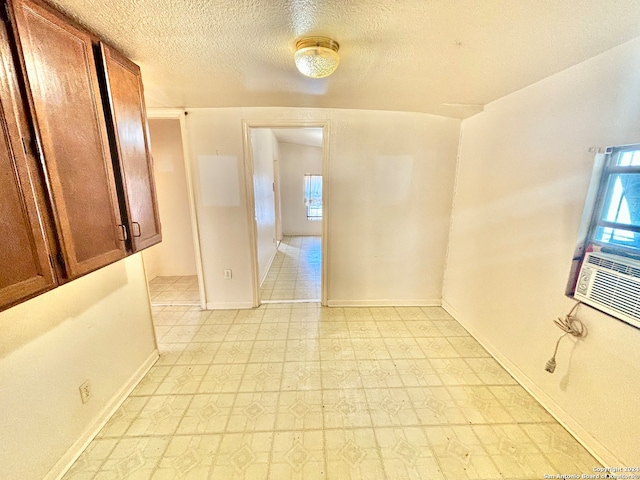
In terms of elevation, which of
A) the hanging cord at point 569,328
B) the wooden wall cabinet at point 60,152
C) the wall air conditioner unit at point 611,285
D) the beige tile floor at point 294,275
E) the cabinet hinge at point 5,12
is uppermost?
the cabinet hinge at point 5,12

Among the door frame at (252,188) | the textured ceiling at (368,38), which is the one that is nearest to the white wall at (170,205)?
the door frame at (252,188)

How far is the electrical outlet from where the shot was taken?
1.40 metres

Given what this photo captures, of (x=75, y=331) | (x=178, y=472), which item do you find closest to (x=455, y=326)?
(x=178, y=472)

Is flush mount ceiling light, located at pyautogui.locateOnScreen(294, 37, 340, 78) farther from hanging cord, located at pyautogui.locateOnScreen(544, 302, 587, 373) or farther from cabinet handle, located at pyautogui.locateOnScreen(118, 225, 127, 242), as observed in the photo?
hanging cord, located at pyautogui.locateOnScreen(544, 302, 587, 373)

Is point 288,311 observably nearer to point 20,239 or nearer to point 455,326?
point 455,326

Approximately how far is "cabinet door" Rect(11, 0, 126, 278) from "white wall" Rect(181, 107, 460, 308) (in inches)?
53.9

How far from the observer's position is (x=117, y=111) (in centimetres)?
131

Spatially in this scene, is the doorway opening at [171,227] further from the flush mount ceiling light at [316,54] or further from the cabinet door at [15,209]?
the flush mount ceiling light at [316,54]

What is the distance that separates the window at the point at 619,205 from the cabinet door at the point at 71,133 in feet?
8.45

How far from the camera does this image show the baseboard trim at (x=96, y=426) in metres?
1.25

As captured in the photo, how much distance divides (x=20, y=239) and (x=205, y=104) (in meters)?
1.94

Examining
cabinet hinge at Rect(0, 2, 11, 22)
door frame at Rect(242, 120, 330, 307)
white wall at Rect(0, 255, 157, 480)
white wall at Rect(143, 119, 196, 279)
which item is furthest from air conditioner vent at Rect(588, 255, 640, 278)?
white wall at Rect(143, 119, 196, 279)

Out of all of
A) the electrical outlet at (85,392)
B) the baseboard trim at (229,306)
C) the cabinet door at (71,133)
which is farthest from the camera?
the baseboard trim at (229,306)

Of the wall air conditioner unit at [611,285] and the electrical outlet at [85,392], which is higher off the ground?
the wall air conditioner unit at [611,285]
